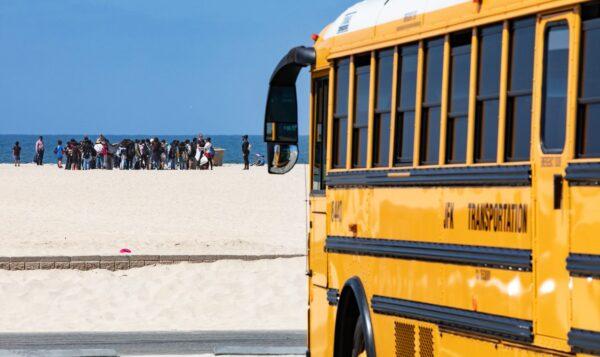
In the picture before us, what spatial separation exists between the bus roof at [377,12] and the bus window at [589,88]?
1.47 m

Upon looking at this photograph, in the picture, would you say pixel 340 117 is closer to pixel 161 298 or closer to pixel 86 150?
pixel 161 298

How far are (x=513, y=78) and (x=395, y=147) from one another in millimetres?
1974

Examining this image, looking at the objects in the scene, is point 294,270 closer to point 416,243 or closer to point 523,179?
point 416,243

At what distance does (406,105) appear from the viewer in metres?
10.6

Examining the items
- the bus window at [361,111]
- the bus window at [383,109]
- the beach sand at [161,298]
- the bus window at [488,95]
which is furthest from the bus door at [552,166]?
the beach sand at [161,298]

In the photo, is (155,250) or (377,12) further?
(155,250)

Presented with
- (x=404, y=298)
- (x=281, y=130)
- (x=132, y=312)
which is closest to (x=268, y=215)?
(x=132, y=312)

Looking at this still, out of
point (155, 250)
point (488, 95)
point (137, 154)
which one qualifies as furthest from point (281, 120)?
point (137, 154)

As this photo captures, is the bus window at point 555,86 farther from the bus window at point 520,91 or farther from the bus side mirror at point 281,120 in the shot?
the bus side mirror at point 281,120

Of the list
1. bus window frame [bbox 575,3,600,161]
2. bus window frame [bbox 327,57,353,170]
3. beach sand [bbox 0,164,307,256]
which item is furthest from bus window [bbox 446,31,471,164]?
beach sand [bbox 0,164,307,256]

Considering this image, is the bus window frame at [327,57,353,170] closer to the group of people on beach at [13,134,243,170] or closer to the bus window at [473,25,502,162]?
the bus window at [473,25,502,162]

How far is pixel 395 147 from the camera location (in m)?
10.8

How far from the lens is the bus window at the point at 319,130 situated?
12711 millimetres

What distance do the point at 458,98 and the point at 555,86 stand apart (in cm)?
133
